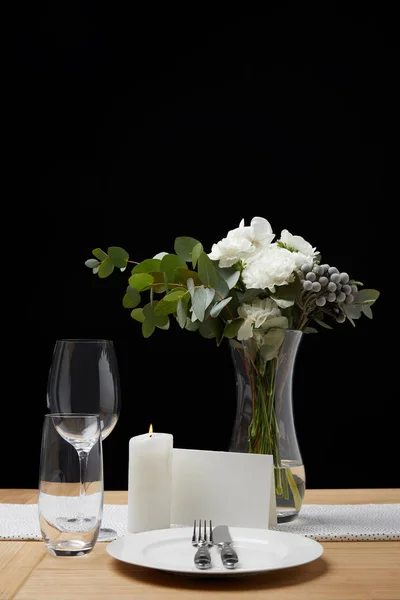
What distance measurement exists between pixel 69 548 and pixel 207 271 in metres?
0.42

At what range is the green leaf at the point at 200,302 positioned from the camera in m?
1.18

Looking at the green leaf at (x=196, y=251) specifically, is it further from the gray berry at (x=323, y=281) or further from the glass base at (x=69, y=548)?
the glass base at (x=69, y=548)

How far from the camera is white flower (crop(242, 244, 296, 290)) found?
1.19 meters

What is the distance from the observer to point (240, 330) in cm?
120

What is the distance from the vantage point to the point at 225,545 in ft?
3.18

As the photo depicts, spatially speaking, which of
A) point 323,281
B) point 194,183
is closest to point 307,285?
point 323,281

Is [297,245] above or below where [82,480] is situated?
above

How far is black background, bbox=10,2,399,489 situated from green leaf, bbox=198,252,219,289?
1685 millimetres

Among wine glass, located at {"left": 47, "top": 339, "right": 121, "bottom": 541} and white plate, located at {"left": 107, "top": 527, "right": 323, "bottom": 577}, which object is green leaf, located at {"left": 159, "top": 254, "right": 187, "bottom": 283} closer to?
wine glass, located at {"left": 47, "top": 339, "right": 121, "bottom": 541}

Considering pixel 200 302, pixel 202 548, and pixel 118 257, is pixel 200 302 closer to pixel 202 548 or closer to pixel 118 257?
pixel 118 257

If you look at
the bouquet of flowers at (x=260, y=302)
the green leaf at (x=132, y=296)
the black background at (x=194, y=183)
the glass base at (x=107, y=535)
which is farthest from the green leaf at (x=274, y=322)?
the black background at (x=194, y=183)

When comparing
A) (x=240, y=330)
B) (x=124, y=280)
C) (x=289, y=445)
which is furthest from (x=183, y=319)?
(x=124, y=280)

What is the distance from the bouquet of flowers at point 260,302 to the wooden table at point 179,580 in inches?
8.5

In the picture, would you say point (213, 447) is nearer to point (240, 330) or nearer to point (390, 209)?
point (390, 209)
